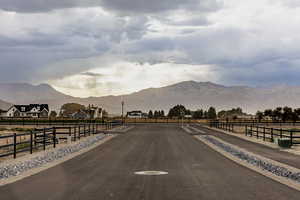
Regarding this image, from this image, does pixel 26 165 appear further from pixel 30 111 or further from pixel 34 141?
pixel 30 111

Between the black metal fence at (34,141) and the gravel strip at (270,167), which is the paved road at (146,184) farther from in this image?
the black metal fence at (34,141)

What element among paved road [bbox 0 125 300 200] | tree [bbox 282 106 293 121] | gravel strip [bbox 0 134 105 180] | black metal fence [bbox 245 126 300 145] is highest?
tree [bbox 282 106 293 121]

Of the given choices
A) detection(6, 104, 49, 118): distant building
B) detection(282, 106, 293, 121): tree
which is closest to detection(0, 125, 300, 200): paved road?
detection(282, 106, 293, 121): tree

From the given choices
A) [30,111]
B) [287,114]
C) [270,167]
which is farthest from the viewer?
[30,111]

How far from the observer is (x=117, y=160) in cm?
2042

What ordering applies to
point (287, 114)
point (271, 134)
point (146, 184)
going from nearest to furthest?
1. point (146, 184)
2. point (271, 134)
3. point (287, 114)

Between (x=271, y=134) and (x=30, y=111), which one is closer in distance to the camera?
(x=271, y=134)

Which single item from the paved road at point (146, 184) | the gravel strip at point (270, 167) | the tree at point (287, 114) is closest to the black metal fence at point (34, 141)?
the paved road at point (146, 184)

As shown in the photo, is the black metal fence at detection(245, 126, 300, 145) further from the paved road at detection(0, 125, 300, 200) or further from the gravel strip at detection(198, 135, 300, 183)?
the paved road at detection(0, 125, 300, 200)

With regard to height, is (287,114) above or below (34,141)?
above

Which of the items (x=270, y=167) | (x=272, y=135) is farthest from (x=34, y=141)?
(x=272, y=135)

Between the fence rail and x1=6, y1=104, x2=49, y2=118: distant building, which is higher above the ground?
x1=6, y1=104, x2=49, y2=118: distant building

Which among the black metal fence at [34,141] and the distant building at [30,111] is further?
the distant building at [30,111]

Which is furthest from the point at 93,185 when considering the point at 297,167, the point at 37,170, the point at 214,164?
the point at 297,167
